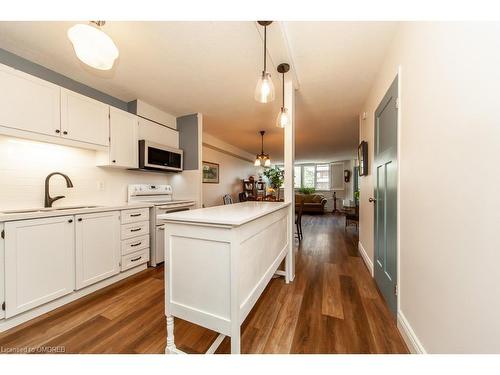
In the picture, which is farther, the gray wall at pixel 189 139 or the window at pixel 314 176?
the window at pixel 314 176

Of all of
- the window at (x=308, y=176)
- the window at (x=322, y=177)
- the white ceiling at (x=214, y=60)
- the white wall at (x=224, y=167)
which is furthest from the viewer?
the window at (x=308, y=176)

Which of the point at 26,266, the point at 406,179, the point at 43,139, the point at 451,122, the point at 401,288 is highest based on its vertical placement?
the point at 43,139

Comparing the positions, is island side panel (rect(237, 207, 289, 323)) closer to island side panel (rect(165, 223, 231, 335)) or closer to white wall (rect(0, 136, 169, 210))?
island side panel (rect(165, 223, 231, 335))

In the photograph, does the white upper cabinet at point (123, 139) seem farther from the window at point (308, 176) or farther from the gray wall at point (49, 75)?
the window at point (308, 176)

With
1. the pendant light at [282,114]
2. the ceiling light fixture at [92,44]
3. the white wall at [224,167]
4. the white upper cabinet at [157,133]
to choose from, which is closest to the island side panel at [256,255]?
the pendant light at [282,114]

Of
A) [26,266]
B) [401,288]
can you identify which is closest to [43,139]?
[26,266]

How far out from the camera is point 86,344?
50.6 inches

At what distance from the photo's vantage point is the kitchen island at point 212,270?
3.32ft

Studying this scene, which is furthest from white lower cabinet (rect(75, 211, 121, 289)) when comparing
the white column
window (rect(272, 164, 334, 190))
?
window (rect(272, 164, 334, 190))

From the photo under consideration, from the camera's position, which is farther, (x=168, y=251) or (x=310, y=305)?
(x=310, y=305)

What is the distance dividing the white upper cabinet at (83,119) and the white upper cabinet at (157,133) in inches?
20.0

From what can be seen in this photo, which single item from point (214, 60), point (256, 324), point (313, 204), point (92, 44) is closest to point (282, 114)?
point (214, 60)

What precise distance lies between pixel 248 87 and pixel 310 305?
101 inches
